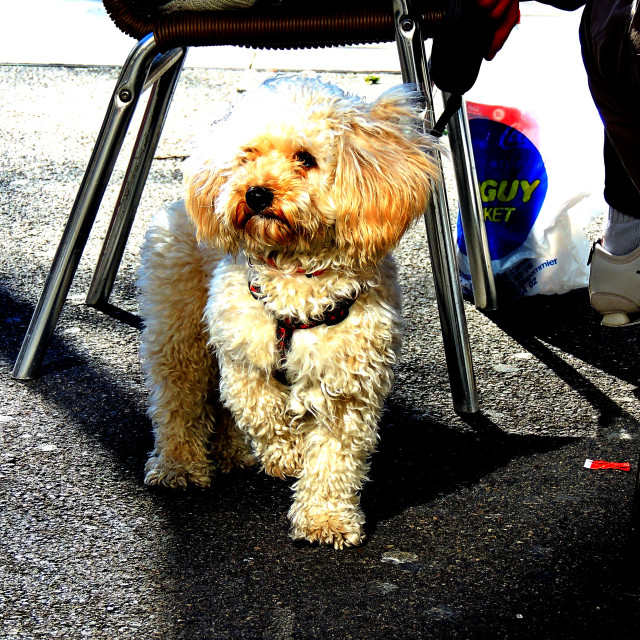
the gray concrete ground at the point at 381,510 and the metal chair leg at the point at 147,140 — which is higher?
the metal chair leg at the point at 147,140

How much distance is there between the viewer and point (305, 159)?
199 centimetres

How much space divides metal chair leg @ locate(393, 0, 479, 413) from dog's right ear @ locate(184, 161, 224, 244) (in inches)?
22.4

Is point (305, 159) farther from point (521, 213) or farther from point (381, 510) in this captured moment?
point (521, 213)

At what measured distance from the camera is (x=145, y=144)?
284cm

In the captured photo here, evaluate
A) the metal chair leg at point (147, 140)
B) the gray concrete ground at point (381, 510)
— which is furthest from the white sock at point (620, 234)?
the metal chair leg at point (147, 140)

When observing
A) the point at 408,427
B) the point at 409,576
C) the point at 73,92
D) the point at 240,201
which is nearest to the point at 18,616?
the point at 409,576

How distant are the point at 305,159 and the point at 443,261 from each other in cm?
68

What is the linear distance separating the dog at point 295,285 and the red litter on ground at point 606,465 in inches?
24.5

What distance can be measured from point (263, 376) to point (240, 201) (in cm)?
45

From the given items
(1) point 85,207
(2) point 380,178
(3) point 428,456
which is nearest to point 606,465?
(3) point 428,456

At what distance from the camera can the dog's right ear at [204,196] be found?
2.05 meters

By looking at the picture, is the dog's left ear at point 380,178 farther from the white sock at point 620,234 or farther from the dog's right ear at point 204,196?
the white sock at point 620,234

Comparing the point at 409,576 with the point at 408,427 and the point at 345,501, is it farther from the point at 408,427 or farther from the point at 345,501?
the point at 408,427

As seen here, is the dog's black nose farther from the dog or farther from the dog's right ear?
the dog's right ear
